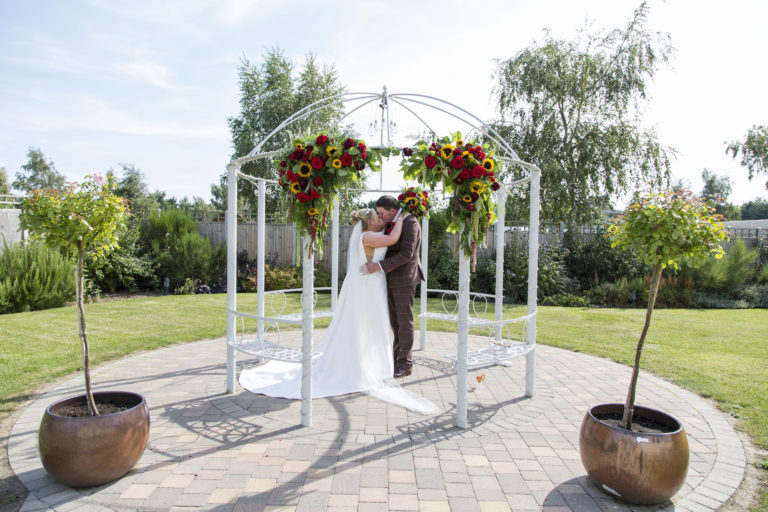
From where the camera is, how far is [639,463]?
286 centimetres

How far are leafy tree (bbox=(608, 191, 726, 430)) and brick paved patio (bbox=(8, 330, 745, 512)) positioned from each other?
33.6 inches

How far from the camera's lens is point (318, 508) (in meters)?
2.81

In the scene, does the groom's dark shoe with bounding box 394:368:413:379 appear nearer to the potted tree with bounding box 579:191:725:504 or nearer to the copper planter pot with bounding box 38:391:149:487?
the potted tree with bounding box 579:191:725:504

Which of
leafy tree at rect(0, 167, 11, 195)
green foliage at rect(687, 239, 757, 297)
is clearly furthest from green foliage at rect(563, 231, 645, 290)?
leafy tree at rect(0, 167, 11, 195)

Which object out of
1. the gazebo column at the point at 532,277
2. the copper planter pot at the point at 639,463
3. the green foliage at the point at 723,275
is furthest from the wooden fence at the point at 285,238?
the copper planter pot at the point at 639,463

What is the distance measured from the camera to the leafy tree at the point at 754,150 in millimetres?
24734

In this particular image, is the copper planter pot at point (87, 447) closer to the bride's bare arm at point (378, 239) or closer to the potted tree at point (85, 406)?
the potted tree at point (85, 406)

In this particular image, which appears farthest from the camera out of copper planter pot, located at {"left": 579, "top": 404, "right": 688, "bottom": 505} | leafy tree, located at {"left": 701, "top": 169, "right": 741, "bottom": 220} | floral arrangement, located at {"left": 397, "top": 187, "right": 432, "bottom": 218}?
leafy tree, located at {"left": 701, "top": 169, "right": 741, "bottom": 220}

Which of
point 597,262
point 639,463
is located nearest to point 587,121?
point 597,262

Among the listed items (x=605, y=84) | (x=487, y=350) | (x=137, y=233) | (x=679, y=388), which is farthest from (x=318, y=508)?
(x=605, y=84)

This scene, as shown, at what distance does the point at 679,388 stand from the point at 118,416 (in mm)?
5707

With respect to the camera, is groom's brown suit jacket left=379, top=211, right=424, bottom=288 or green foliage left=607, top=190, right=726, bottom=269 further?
groom's brown suit jacket left=379, top=211, right=424, bottom=288

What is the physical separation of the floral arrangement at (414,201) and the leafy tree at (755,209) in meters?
77.2

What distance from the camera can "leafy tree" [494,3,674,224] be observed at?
13.9 meters
